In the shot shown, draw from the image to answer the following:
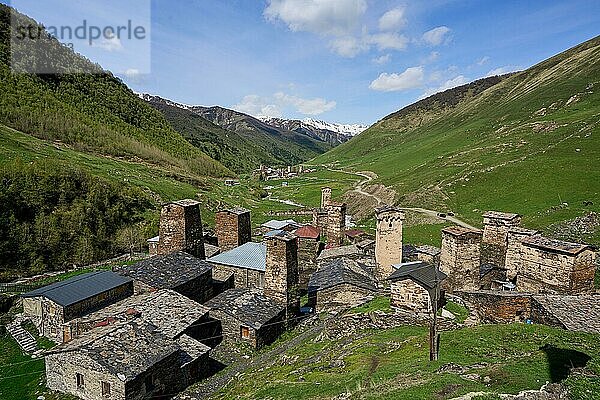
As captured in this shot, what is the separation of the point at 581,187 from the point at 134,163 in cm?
6897

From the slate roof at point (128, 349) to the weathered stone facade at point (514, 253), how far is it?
14.7 metres

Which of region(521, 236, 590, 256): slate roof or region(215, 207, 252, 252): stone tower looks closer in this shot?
region(521, 236, 590, 256): slate roof

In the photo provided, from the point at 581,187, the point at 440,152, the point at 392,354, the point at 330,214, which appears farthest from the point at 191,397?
the point at 440,152

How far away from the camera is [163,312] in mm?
18078

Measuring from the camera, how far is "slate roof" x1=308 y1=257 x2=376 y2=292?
21369mm

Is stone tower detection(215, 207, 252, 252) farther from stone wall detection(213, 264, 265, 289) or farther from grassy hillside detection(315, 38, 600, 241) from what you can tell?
grassy hillside detection(315, 38, 600, 241)

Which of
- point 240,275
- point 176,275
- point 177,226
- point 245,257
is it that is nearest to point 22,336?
point 176,275

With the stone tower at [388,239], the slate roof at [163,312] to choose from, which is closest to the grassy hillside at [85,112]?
the slate roof at [163,312]

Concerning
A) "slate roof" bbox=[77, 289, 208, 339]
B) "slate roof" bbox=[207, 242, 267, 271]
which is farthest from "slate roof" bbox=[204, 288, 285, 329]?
"slate roof" bbox=[207, 242, 267, 271]

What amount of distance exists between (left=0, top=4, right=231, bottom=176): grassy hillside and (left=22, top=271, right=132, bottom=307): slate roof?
2264 inches

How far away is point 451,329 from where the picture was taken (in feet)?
46.1

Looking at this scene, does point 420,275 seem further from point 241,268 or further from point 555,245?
point 241,268

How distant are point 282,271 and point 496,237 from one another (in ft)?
36.3

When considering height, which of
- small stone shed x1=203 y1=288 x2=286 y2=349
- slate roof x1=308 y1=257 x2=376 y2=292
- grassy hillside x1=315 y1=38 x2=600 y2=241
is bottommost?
small stone shed x1=203 y1=288 x2=286 y2=349
